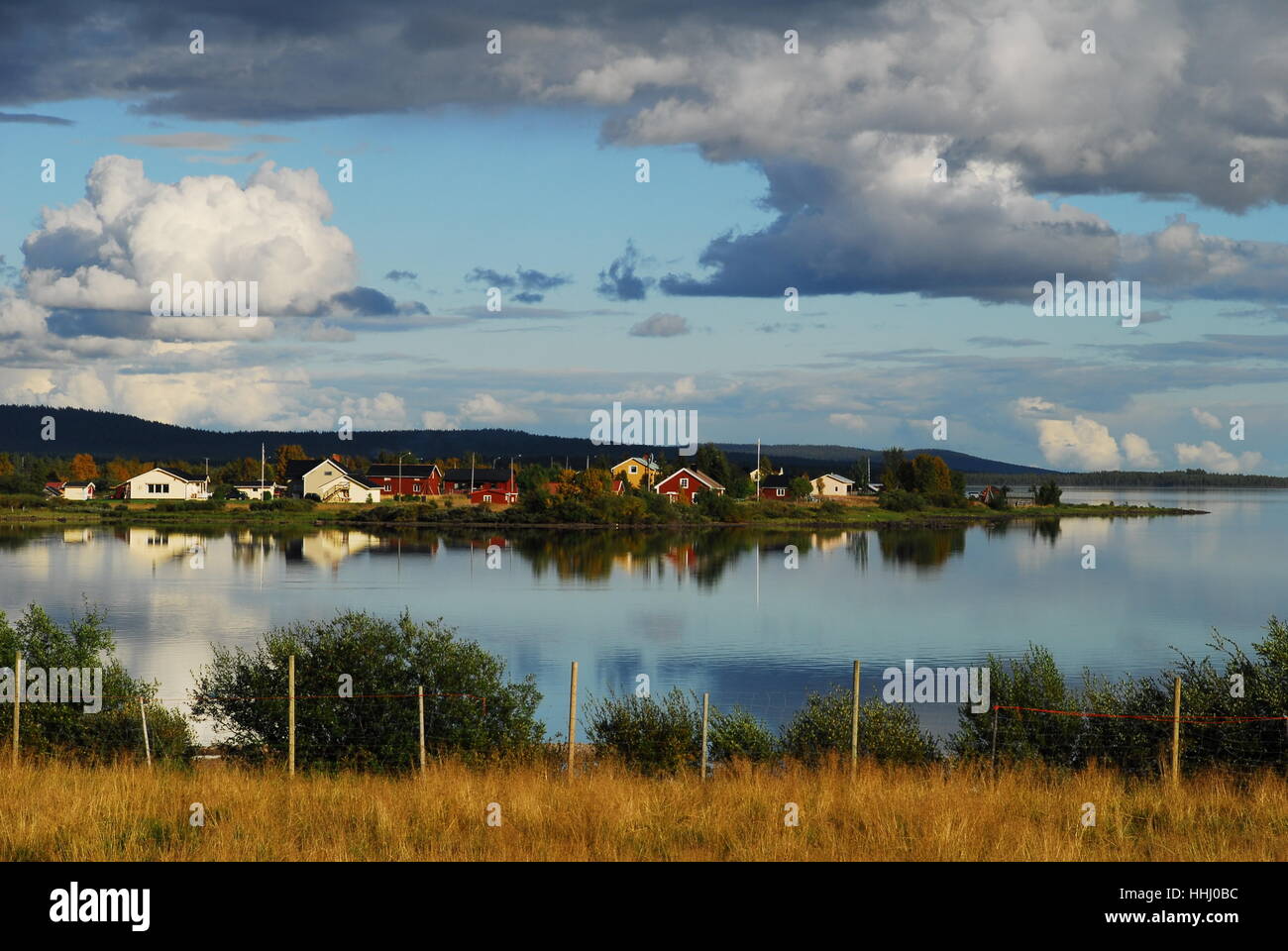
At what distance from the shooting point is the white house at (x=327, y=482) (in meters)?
113

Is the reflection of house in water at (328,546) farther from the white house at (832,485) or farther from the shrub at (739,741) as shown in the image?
the white house at (832,485)

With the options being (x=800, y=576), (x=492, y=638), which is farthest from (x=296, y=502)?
(x=492, y=638)

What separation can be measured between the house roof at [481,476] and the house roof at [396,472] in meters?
3.42

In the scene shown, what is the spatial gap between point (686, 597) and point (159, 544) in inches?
1459

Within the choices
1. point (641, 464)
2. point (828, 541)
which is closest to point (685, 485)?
point (641, 464)

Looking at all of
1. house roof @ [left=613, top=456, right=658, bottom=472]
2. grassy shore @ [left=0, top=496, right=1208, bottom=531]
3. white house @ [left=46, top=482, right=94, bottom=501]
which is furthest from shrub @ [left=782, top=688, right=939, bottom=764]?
white house @ [left=46, top=482, right=94, bottom=501]

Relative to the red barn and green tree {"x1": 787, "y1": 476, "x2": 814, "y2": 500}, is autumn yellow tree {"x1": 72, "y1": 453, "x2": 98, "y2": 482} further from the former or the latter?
green tree {"x1": 787, "y1": 476, "x2": 814, "y2": 500}

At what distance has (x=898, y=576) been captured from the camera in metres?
59.4

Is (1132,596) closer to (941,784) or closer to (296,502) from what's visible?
(941,784)

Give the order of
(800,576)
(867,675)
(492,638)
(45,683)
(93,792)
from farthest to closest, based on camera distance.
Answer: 1. (800,576)
2. (492,638)
3. (867,675)
4. (45,683)
5. (93,792)

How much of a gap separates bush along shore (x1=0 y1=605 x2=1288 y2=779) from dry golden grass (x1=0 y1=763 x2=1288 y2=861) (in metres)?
3.54

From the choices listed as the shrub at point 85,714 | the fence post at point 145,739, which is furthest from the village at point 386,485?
the fence post at point 145,739

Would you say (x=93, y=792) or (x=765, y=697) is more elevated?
(x=93, y=792)
